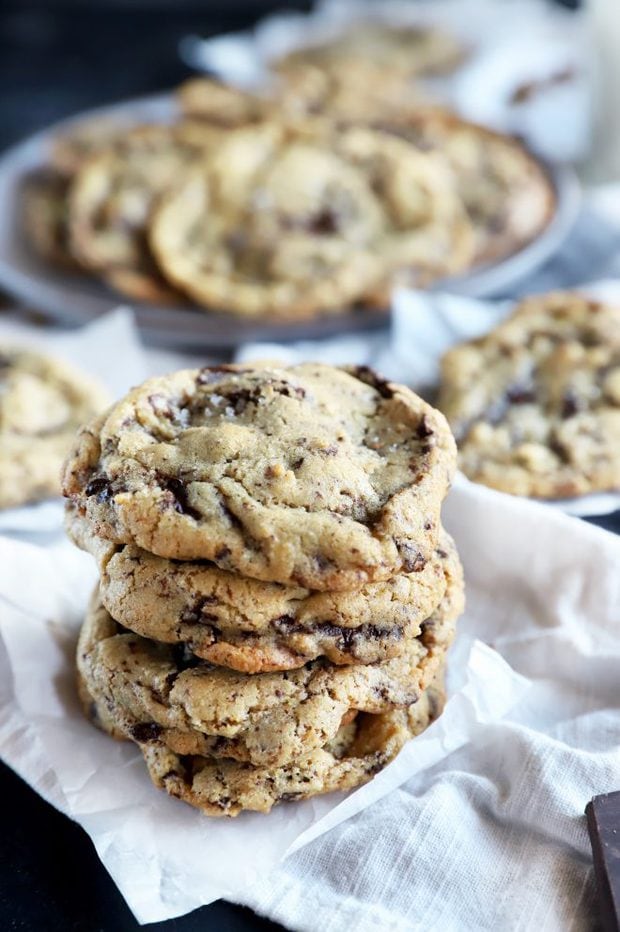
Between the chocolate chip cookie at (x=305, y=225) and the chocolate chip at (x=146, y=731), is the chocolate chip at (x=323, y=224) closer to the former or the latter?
the chocolate chip cookie at (x=305, y=225)

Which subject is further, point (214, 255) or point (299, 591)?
point (214, 255)

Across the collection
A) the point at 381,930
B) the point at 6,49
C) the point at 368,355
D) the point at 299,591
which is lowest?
the point at 6,49

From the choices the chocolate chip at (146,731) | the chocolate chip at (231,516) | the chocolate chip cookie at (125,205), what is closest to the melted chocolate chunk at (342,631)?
the chocolate chip at (231,516)

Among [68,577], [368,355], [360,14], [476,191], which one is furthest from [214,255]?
[360,14]

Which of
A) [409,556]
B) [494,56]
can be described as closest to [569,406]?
[409,556]

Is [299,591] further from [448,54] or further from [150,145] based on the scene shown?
[448,54]

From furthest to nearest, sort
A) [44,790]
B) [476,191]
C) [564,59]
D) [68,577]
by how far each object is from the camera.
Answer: [564,59] → [476,191] → [68,577] → [44,790]

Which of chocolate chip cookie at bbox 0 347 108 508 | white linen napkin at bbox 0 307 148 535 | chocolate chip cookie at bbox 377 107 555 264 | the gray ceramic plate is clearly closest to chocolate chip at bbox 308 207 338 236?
the gray ceramic plate

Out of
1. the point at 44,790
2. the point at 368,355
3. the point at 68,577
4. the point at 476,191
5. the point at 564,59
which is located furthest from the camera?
the point at 564,59
